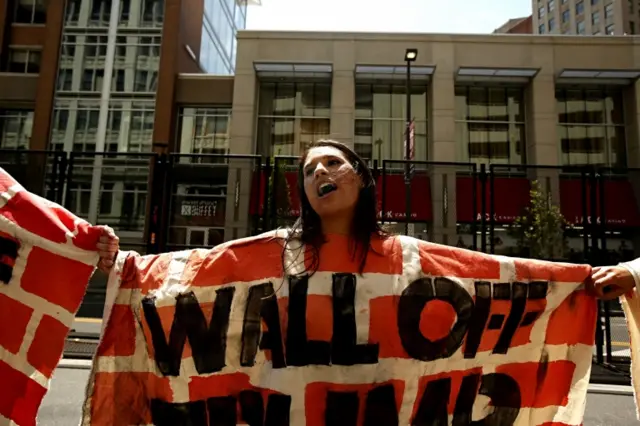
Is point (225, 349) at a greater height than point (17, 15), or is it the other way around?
point (17, 15)

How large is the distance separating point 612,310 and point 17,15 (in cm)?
2950

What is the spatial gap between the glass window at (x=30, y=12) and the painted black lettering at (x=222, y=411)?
29.3m

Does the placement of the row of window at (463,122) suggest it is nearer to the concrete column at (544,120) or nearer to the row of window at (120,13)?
the concrete column at (544,120)

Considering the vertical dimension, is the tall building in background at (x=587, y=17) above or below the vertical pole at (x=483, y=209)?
above

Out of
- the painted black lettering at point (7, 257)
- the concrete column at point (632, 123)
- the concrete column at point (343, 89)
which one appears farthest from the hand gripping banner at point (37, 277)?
the concrete column at point (632, 123)

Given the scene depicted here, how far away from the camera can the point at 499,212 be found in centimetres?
799

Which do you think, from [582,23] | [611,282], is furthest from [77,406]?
[582,23]

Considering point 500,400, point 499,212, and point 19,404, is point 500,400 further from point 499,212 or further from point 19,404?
point 499,212

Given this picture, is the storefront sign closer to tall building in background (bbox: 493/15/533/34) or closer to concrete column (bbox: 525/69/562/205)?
concrete column (bbox: 525/69/562/205)

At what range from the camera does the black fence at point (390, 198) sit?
7.94m

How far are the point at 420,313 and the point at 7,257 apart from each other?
2.03 meters

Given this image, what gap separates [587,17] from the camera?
84.2 metres

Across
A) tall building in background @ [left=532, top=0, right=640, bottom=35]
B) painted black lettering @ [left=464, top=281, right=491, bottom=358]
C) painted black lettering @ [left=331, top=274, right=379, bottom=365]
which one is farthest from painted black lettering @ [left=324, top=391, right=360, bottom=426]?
tall building in background @ [left=532, top=0, right=640, bottom=35]

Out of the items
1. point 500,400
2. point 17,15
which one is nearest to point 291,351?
point 500,400
